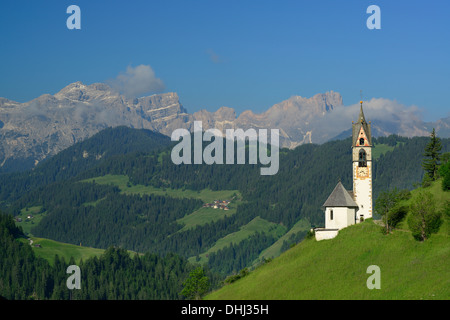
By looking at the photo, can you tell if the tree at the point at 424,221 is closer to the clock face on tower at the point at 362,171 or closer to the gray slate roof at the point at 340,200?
the gray slate roof at the point at 340,200

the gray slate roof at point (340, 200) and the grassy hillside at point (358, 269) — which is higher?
the gray slate roof at point (340, 200)

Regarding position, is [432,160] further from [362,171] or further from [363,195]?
[363,195]

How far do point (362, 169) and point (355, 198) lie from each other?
5.69 meters

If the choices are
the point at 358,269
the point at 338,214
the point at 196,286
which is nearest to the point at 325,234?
the point at 338,214

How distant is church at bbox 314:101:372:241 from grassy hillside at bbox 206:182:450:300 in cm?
251

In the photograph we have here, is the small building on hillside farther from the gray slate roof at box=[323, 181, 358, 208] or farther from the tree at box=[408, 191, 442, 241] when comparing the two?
the tree at box=[408, 191, 442, 241]

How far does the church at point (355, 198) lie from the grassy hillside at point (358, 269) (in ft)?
8.24

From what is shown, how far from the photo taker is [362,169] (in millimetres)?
117812

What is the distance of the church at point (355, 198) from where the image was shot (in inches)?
4432

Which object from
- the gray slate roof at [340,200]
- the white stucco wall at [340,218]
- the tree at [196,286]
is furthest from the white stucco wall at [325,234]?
the tree at [196,286]

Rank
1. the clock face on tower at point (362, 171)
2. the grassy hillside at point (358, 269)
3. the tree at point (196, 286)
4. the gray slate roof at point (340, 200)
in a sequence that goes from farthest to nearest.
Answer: the tree at point (196, 286), the clock face on tower at point (362, 171), the gray slate roof at point (340, 200), the grassy hillside at point (358, 269)
